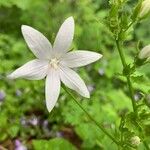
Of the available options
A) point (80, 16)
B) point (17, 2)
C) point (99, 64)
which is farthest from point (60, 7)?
point (17, 2)

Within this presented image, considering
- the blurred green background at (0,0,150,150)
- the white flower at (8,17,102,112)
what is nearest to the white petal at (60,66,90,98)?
the white flower at (8,17,102,112)

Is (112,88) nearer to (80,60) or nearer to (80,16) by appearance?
(80,16)

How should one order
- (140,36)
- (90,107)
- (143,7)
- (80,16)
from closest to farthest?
(143,7) → (90,107) → (80,16) → (140,36)

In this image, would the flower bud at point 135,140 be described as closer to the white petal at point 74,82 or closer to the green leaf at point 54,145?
the white petal at point 74,82

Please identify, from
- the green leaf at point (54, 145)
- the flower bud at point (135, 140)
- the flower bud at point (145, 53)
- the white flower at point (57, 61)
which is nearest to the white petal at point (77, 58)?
the white flower at point (57, 61)

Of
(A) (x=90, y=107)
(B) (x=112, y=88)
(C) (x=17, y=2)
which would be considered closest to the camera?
(A) (x=90, y=107)

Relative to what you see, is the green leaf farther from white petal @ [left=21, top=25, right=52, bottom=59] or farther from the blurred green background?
white petal @ [left=21, top=25, right=52, bottom=59]

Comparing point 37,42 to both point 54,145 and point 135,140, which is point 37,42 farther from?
point 54,145
